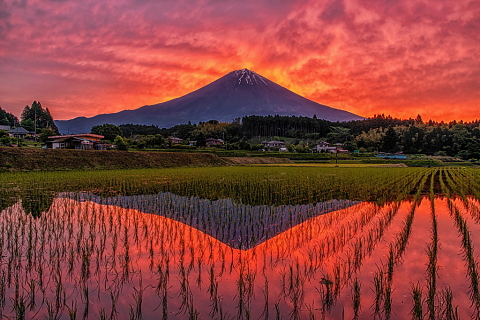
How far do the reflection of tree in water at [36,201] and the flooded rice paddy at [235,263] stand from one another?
14cm

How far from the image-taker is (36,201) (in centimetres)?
1007

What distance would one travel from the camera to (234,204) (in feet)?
32.3

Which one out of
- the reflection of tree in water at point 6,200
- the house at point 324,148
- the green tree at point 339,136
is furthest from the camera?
the green tree at point 339,136

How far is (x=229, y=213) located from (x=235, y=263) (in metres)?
3.71

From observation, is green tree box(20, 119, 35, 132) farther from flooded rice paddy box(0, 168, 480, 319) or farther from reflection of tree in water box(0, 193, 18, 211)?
flooded rice paddy box(0, 168, 480, 319)

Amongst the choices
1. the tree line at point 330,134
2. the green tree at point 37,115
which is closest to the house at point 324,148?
the tree line at point 330,134

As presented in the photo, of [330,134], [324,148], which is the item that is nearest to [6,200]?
[324,148]

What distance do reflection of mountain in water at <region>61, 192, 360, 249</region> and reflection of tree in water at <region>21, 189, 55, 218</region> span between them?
0.79 meters

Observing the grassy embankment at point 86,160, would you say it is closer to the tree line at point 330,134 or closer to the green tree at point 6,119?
the tree line at point 330,134

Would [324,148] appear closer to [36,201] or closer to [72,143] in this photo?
[72,143]

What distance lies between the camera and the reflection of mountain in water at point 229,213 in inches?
248

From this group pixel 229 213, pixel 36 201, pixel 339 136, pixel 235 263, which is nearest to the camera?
pixel 235 263

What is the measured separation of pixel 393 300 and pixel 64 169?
26.0m

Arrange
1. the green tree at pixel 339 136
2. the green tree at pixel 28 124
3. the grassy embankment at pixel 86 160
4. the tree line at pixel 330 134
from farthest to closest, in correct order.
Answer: the green tree at pixel 339 136 → the green tree at pixel 28 124 → the tree line at pixel 330 134 → the grassy embankment at pixel 86 160
